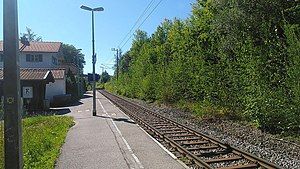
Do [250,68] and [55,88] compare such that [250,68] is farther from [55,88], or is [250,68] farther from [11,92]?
[55,88]

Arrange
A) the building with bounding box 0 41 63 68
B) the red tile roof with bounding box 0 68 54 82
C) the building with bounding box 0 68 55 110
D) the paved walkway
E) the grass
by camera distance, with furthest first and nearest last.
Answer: the building with bounding box 0 41 63 68
the red tile roof with bounding box 0 68 54 82
the building with bounding box 0 68 55 110
the grass
the paved walkway

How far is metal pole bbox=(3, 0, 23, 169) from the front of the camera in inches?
203

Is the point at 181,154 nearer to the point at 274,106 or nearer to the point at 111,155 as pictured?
the point at 111,155

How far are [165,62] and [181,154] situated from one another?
94.3 ft

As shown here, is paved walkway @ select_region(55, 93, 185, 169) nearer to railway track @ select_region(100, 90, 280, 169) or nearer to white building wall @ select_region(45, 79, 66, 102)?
railway track @ select_region(100, 90, 280, 169)

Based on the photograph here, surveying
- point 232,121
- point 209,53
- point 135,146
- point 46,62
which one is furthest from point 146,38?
point 135,146

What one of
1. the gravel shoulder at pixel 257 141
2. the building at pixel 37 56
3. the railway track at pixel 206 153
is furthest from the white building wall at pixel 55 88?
the railway track at pixel 206 153

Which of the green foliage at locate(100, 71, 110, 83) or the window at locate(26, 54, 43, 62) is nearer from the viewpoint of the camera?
the window at locate(26, 54, 43, 62)

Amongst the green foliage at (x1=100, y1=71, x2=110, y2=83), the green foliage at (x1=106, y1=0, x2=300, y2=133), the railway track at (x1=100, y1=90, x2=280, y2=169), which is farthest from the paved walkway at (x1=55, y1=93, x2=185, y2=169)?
the green foliage at (x1=100, y1=71, x2=110, y2=83)

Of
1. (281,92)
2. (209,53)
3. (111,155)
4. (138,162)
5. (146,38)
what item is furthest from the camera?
(146,38)

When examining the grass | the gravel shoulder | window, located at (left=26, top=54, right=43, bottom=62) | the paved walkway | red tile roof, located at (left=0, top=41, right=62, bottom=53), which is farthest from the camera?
red tile roof, located at (left=0, top=41, right=62, bottom=53)

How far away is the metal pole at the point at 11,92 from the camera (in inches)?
203

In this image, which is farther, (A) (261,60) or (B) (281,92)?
(A) (261,60)

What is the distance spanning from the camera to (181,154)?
10445mm
